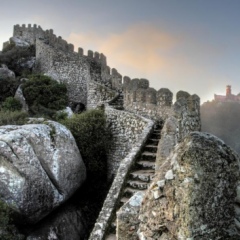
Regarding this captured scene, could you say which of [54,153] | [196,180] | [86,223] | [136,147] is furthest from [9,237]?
[196,180]

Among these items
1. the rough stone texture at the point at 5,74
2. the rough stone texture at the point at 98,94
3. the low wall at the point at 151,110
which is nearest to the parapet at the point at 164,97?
the low wall at the point at 151,110

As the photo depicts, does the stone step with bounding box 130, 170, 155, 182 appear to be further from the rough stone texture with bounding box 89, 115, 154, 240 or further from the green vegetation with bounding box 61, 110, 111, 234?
the green vegetation with bounding box 61, 110, 111, 234

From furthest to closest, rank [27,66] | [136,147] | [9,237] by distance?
[27,66]
[136,147]
[9,237]

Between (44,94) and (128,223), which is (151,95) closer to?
(44,94)

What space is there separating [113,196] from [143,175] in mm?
1069

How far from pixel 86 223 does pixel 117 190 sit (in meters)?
4.78

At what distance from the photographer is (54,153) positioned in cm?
1048

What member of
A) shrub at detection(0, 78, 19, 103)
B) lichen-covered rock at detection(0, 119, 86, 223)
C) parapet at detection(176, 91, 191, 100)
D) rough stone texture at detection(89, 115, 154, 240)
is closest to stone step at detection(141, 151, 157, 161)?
rough stone texture at detection(89, 115, 154, 240)

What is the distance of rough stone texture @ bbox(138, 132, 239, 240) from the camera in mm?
2355

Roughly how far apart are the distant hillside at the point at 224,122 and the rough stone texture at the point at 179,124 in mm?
3793

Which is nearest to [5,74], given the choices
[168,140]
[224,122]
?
[224,122]

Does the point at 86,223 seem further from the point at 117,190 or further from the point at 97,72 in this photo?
the point at 97,72

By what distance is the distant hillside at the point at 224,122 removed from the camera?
46.6 feet

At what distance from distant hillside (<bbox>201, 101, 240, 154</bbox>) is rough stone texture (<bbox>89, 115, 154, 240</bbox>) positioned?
4.67m
